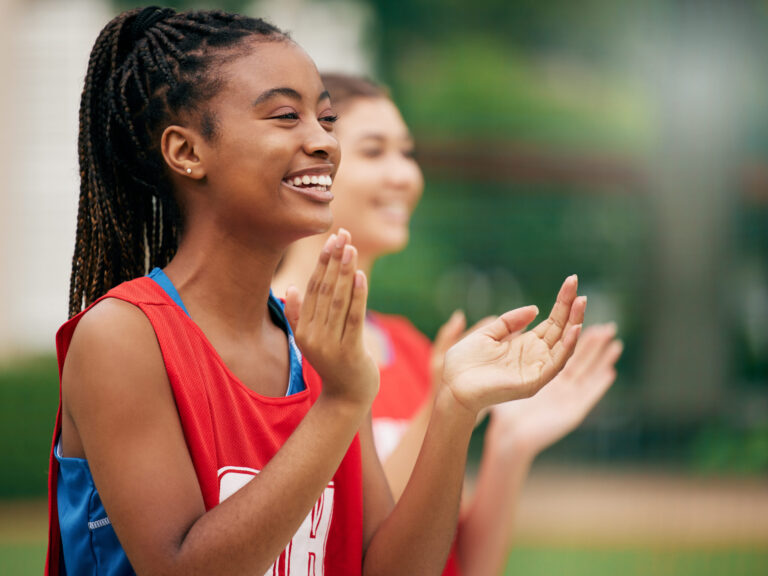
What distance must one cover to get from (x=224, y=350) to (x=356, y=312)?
35 cm

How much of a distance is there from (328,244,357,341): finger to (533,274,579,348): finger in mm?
533

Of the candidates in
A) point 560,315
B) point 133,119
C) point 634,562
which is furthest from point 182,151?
point 634,562

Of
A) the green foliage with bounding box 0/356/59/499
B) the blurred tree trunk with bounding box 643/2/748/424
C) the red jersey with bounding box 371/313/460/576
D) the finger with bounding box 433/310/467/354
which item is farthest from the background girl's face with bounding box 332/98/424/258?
the blurred tree trunk with bounding box 643/2/748/424

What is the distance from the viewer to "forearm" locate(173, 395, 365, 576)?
1468 mm

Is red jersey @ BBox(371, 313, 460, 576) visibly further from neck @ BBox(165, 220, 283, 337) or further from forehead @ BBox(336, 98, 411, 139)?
neck @ BBox(165, 220, 283, 337)

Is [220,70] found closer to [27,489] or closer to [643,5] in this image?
[27,489]

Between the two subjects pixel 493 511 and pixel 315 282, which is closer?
pixel 315 282

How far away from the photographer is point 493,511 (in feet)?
8.98

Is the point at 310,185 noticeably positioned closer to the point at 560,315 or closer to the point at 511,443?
the point at 560,315

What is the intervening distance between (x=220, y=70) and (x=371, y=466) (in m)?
0.83

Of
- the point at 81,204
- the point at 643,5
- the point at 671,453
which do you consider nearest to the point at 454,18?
the point at 643,5

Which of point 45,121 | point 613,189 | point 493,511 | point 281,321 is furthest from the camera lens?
point 45,121

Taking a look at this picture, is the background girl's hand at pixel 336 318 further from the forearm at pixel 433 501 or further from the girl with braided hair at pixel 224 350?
the forearm at pixel 433 501

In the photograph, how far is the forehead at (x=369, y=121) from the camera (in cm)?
300
